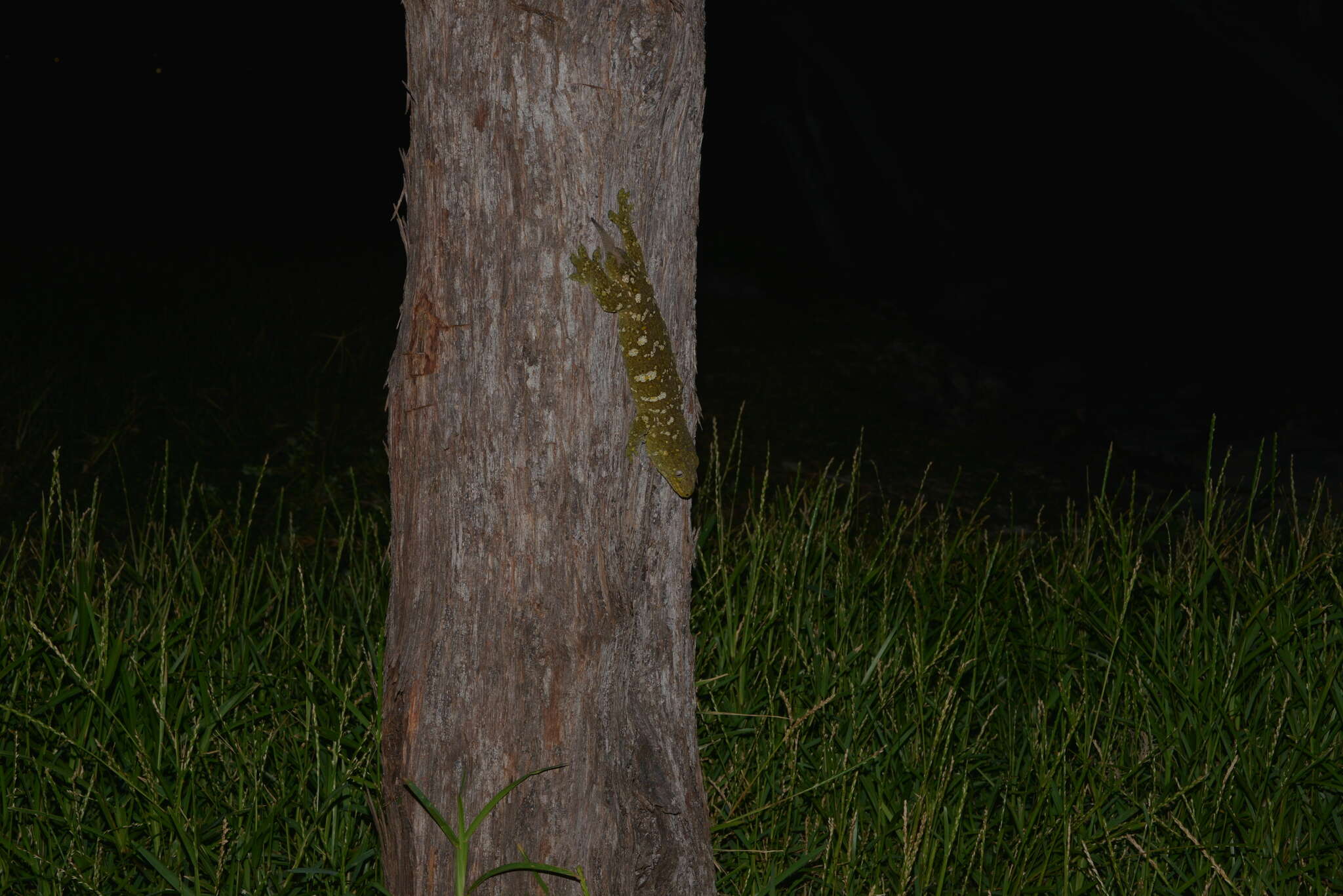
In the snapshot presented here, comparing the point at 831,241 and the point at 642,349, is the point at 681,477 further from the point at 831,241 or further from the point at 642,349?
the point at 831,241

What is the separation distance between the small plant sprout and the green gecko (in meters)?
0.63

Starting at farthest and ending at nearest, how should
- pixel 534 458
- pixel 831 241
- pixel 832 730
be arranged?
1. pixel 831 241
2. pixel 832 730
3. pixel 534 458

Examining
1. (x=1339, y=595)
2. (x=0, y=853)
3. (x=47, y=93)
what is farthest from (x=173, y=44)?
(x=1339, y=595)

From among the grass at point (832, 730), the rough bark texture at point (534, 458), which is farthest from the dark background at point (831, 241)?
the rough bark texture at point (534, 458)

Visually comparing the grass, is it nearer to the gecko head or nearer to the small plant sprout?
the small plant sprout

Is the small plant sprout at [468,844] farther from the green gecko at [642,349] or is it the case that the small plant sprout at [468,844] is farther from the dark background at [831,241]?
the dark background at [831,241]

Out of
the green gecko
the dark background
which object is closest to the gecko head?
the green gecko

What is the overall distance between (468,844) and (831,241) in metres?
9.98

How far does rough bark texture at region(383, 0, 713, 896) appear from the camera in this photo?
2.04 meters

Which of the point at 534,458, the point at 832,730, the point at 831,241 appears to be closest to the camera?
the point at 534,458

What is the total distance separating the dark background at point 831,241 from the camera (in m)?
6.49

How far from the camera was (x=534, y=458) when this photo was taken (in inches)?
82.0

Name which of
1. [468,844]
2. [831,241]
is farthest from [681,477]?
[831,241]

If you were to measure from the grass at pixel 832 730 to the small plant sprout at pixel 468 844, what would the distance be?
0.27 m
